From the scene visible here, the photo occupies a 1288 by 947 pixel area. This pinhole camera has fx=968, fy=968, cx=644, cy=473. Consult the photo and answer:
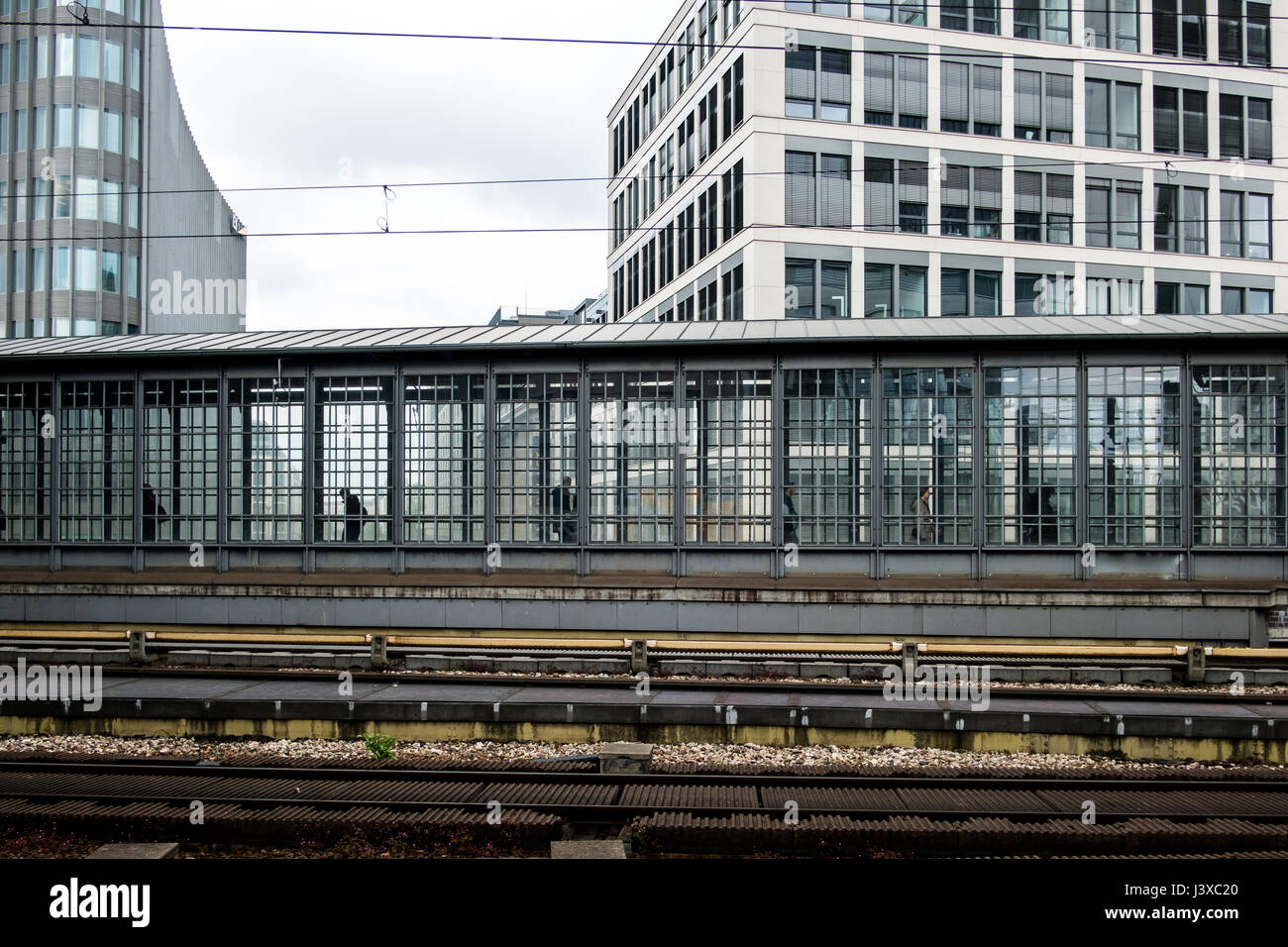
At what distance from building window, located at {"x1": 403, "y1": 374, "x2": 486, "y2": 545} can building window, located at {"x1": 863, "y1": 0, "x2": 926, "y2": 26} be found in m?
34.9

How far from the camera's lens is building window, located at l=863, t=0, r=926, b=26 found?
4569 centimetres

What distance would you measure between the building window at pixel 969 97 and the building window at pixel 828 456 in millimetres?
32641

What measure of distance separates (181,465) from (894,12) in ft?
130

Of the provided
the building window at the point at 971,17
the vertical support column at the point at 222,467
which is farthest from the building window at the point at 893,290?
the vertical support column at the point at 222,467

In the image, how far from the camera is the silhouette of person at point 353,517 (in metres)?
20.8

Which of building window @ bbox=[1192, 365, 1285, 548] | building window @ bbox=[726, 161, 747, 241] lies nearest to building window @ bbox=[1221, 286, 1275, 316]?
building window @ bbox=[726, 161, 747, 241]

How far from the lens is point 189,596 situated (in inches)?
792

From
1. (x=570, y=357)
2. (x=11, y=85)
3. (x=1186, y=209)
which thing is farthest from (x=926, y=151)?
(x=11, y=85)

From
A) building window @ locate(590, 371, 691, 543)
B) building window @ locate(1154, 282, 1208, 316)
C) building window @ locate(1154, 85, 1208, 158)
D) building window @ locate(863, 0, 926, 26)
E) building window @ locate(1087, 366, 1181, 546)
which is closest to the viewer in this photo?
building window @ locate(1087, 366, 1181, 546)

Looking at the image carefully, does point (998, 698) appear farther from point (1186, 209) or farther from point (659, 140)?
point (659, 140)

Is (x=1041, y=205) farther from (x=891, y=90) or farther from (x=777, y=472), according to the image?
(x=777, y=472)

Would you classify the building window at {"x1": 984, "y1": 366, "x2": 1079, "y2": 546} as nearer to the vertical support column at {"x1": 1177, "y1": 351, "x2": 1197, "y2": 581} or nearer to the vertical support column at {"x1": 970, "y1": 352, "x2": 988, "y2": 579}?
the vertical support column at {"x1": 970, "y1": 352, "x2": 988, "y2": 579}

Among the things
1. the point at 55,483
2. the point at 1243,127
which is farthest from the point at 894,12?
the point at 55,483

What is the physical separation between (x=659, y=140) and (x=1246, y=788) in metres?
53.8
